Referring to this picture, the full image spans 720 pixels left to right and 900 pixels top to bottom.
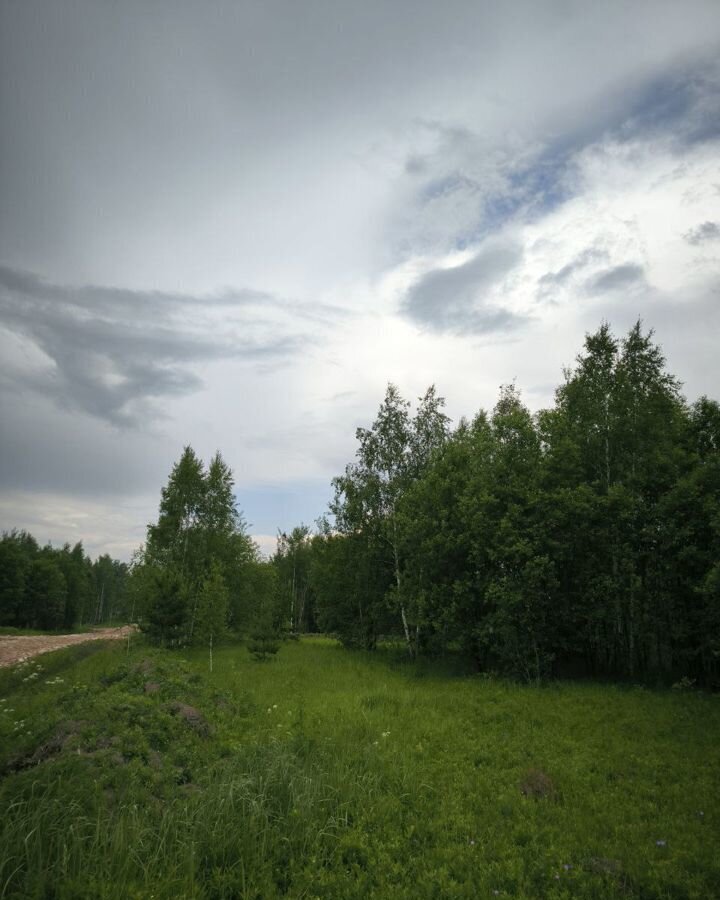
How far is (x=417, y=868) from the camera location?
6504mm

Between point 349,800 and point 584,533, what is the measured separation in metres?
15.7

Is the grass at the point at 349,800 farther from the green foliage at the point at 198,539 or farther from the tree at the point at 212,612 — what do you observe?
the green foliage at the point at 198,539

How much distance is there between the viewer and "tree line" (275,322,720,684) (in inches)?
719

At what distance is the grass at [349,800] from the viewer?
5.92 m

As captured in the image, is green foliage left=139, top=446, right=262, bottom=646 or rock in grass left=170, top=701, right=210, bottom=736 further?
green foliage left=139, top=446, right=262, bottom=646

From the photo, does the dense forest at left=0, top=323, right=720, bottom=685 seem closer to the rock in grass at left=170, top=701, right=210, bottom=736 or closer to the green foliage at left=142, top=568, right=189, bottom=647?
the green foliage at left=142, top=568, right=189, bottom=647

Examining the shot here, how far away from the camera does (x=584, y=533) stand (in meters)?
20.1

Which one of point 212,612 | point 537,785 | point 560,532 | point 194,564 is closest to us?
point 537,785

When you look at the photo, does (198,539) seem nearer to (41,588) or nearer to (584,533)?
(584,533)

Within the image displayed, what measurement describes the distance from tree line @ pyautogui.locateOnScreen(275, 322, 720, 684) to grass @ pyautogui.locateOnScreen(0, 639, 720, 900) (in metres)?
5.50

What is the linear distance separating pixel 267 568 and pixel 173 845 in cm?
4207

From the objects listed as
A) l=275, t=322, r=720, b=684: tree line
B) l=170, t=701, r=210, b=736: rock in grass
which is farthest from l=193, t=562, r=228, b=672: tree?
l=170, t=701, r=210, b=736: rock in grass

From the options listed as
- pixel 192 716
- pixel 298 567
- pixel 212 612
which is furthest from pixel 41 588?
pixel 192 716

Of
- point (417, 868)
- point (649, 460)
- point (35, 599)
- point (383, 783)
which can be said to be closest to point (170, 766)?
point (383, 783)
